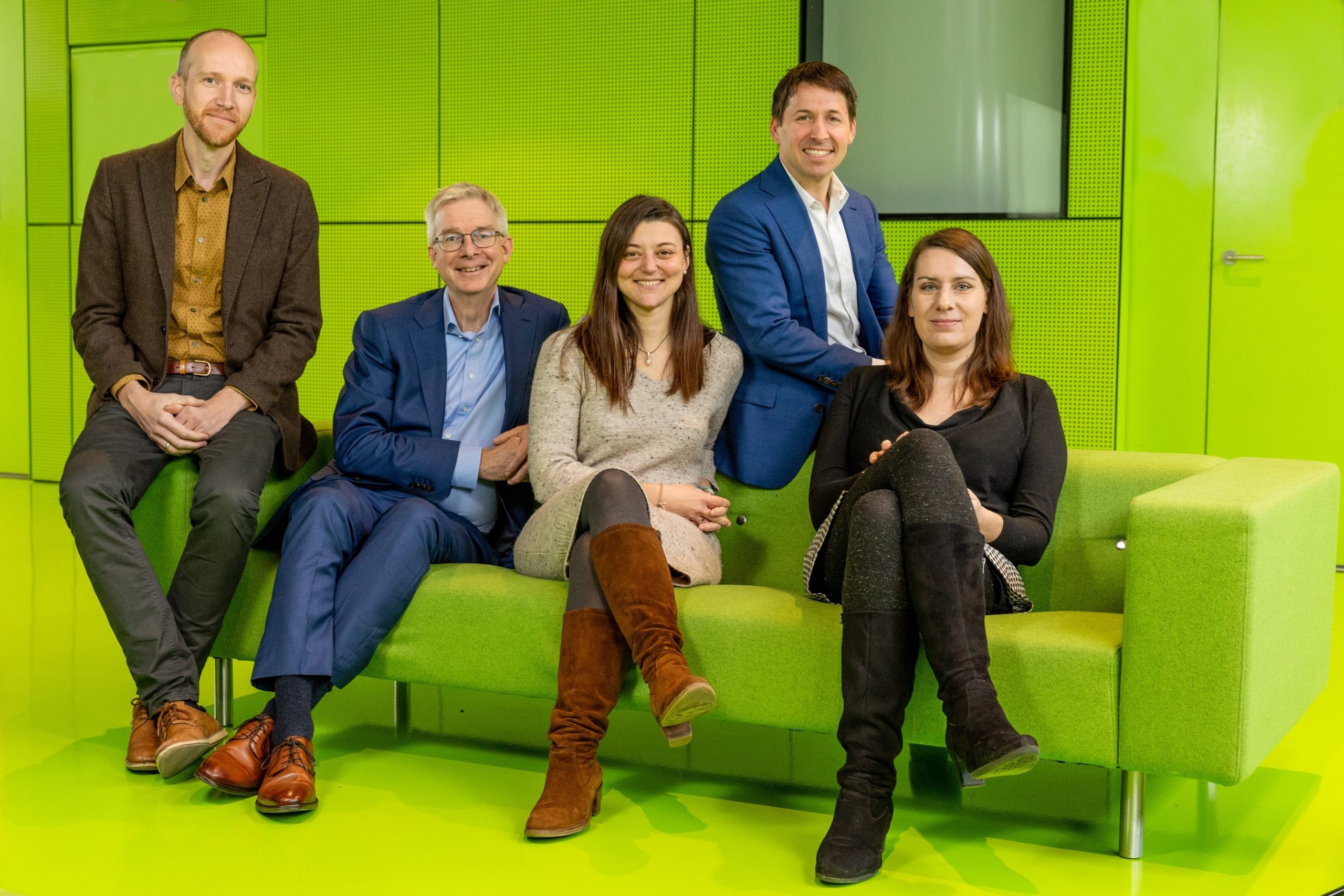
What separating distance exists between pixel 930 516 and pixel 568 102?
414 cm

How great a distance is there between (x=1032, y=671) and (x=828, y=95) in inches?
55.7

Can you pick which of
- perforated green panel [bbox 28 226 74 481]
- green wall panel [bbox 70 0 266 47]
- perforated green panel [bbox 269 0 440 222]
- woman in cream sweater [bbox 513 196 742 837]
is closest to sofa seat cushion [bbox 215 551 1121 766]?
woman in cream sweater [bbox 513 196 742 837]

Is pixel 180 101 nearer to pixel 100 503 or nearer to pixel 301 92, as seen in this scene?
pixel 100 503

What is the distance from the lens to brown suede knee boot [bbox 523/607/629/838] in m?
2.45

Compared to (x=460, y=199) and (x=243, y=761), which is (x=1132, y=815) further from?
(x=460, y=199)

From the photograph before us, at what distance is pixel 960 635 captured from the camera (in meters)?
2.26

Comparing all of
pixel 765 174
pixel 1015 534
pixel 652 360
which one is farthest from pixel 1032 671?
pixel 765 174

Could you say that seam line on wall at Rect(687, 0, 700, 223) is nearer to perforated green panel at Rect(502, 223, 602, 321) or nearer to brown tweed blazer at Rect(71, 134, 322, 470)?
perforated green panel at Rect(502, 223, 602, 321)

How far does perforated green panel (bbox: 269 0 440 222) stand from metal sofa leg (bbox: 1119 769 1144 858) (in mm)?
Result: 4563

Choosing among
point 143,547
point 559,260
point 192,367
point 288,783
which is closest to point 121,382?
point 192,367

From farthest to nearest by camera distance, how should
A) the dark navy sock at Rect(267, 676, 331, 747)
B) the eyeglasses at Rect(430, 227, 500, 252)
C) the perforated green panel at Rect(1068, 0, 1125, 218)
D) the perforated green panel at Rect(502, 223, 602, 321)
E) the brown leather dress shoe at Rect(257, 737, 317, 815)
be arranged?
the perforated green panel at Rect(502, 223, 602, 321)
the perforated green panel at Rect(1068, 0, 1125, 218)
the eyeglasses at Rect(430, 227, 500, 252)
the dark navy sock at Rect(267, 676, 331, 747)
the brown leather dress shoe at Rect(257, 737, 317, 815)

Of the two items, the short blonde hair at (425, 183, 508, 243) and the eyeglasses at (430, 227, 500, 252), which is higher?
the short blonde hair at (425, 183, 508, 243)

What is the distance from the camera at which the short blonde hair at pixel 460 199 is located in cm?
311

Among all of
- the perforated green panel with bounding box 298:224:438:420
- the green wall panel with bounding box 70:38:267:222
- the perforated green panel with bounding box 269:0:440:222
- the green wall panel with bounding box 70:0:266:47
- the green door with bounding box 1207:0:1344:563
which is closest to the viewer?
the green door with bounding box 1207:0:1344:563
